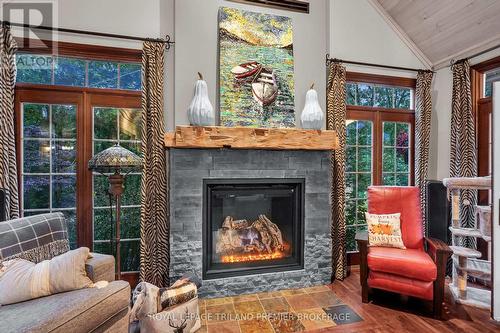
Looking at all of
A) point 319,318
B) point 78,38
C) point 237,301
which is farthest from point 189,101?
point 319,318

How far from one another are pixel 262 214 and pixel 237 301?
874 millimetres

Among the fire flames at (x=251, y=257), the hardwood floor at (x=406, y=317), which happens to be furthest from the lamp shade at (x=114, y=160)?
the hardwood floor at (x=406, y=317)

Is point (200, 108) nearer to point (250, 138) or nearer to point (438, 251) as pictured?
point (250, 138)

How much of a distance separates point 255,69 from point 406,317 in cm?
263

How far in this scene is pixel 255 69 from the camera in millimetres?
2705

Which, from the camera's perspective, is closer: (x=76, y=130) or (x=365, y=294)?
(x=365, y=294)

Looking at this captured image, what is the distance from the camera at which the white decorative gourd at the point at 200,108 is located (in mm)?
2434

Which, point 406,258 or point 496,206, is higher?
point 496,206

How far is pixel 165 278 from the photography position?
263cm

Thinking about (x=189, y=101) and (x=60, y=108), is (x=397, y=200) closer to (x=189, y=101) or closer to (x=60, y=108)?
(x=189, y=101)

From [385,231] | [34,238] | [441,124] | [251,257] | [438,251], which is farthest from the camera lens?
[441,124]

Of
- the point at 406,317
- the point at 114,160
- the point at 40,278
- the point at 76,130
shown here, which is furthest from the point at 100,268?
the point at 406,317

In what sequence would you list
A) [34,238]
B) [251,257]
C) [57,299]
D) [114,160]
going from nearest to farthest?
[57,299], [34,238], [114,160], [251,257]

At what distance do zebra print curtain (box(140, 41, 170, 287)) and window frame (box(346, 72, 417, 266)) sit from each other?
2270 millimetres
